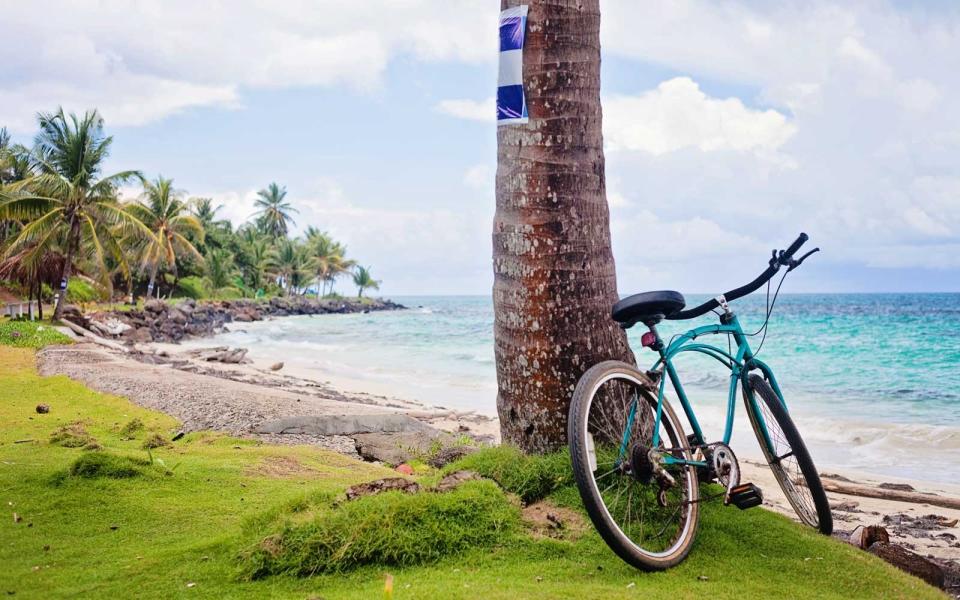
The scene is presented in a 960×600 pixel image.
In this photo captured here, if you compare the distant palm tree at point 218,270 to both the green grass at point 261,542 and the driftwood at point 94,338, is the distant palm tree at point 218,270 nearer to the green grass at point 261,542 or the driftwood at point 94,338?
the driftwood at point 94,338

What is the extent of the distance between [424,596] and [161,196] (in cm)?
4487

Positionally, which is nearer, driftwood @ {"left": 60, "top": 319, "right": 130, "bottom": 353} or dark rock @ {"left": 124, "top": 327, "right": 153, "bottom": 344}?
driftwood @ {"left": 60, "top": 319, "right": 130, "bottom": 353}

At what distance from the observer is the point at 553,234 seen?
14.8 feet

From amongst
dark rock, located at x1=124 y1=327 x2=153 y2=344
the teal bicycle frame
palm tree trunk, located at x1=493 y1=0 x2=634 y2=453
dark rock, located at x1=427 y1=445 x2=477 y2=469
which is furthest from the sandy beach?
dark rock, located at x1=124 y1=327 x2=153 y2=344

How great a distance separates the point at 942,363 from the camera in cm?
2434

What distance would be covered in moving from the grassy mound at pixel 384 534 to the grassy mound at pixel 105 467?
2.23 metres

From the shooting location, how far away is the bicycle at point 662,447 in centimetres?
351

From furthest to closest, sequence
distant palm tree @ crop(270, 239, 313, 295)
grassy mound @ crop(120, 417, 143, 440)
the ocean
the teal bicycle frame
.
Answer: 1. distant palm tree @ crop(270, 239, 313, 295)
2. the ocean
3. grassy mound @ crop(120, 417, 143, 440)
4. the teal bicycle frame

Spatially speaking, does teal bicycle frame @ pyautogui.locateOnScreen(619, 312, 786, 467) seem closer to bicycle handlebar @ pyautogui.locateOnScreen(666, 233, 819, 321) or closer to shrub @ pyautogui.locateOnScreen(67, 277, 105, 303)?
bicycle handlebar @ pyautogui.locateOnScreen(666, 233, 819, 321)

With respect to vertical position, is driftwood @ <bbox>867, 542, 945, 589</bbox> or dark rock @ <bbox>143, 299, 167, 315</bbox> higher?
dark rock @ <bbox>143, 299, 167, 315</bbox>

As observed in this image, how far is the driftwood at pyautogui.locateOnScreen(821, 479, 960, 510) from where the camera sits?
7.56m

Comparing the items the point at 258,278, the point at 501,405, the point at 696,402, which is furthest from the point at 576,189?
the point at 258,278

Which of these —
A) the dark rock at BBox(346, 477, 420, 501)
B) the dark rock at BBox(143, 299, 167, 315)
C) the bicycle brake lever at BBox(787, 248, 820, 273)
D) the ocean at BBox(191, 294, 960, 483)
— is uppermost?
the bicycle brake lever at BBox(787, 248, 820, 273)

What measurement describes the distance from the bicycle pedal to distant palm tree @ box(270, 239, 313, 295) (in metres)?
67.6
